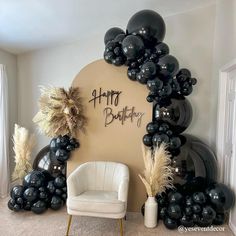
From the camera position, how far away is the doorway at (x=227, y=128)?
2.92 m

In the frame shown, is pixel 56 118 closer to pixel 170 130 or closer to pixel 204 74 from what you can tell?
pixel 170 130

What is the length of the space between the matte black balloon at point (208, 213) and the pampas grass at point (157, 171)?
0.50 m

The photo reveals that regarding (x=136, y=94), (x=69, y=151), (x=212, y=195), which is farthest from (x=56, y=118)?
(x=212, y=195)

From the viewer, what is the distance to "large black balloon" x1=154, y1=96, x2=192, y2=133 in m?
3.10

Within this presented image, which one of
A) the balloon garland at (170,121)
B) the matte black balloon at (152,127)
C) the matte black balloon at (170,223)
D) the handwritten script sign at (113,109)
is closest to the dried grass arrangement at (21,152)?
the handwritten script sign at (113,109)

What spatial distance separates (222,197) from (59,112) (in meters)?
2.41

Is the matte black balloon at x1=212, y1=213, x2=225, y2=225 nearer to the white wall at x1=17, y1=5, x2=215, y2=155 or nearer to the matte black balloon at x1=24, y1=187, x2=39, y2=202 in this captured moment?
the white wall at x1=17, y1=5, x2=215, y2=155

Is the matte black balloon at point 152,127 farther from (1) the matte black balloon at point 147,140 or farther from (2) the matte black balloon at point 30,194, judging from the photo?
(2) the matte black balloon at point 30,194

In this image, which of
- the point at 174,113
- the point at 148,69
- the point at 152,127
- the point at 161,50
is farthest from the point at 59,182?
the point at 161,50

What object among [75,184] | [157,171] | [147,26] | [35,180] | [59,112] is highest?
[147,26]

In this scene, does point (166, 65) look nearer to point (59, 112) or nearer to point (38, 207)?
point (59, 112)

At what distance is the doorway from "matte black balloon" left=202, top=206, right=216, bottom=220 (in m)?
0.33

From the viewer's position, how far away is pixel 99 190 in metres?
3.00

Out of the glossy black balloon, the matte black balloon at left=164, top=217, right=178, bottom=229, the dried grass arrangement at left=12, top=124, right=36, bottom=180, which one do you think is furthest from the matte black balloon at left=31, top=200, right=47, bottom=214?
the matte black balloon at left=164, top=217, right=178, bottom=229
